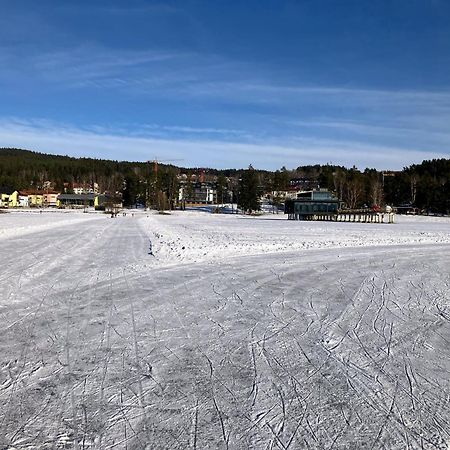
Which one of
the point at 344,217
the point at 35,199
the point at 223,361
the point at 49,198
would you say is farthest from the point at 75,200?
the point at 223,361

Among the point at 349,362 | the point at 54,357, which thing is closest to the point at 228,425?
the point at 349,362

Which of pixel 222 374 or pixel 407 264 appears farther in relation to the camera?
pixel 407 264

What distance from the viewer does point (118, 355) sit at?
526 centimetres

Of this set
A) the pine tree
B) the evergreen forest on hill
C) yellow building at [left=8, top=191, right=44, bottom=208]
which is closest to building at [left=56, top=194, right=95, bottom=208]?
yellow building at [left=8, top=191, right=44, bottom=208]

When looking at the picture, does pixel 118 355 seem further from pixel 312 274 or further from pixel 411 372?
pixel 312 274

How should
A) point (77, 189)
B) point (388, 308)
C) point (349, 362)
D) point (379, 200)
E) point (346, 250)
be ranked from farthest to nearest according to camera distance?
point (77, 189)
point (379, 200)
point (346, 250)
point (388, 308)
point (349, 362)

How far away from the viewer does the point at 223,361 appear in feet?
16.8

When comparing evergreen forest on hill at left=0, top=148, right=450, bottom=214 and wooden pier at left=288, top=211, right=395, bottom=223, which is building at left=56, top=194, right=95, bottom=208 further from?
wooden pier at left=288, top=211, right=395, bottom=223

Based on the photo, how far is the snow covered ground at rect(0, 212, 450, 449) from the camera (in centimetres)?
360

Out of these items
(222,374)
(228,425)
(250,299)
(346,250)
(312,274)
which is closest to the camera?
(228,425)

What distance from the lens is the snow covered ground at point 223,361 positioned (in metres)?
3.60

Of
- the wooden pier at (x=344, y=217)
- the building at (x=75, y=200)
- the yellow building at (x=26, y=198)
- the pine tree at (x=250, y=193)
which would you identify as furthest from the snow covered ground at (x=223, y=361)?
the yellow building at (x=26, y=198)

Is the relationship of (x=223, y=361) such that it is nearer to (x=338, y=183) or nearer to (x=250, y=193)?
(x=250, y=193)

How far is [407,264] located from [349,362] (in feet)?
30.4
